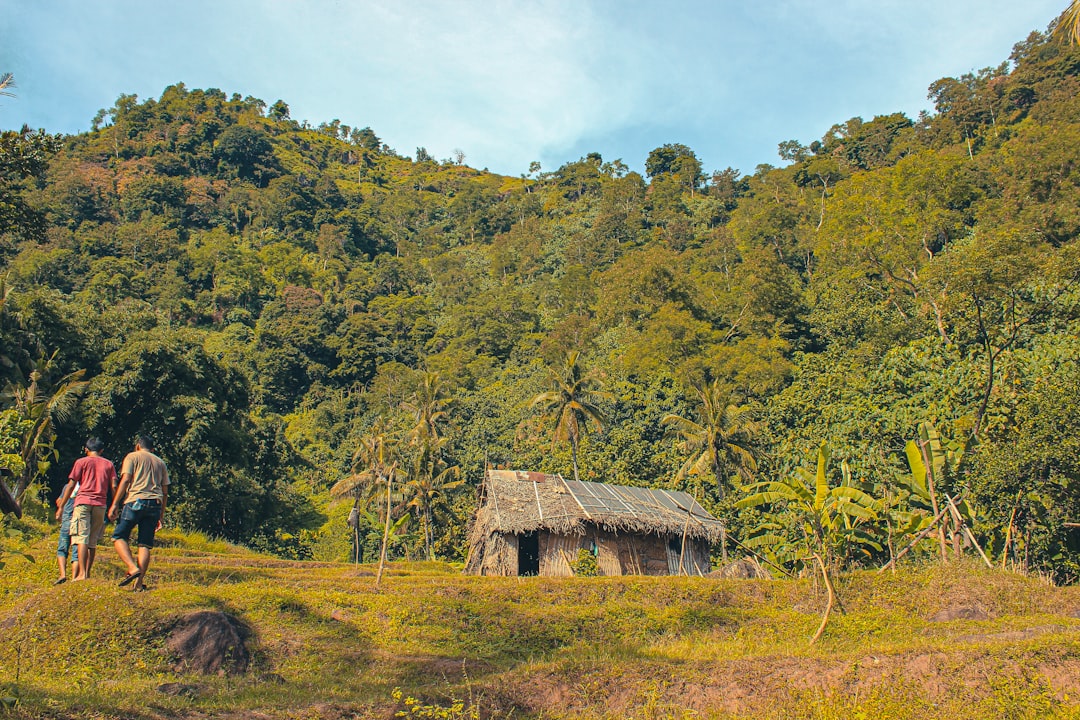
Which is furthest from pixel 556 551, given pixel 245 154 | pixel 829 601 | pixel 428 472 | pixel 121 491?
pixel 245 154

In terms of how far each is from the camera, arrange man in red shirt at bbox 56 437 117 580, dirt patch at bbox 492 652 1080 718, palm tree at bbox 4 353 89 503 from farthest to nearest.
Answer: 1. palm tree at bbox 4 353 89 503
2. man in red shirt at bbox 56 437 117 580
3. dirt patch at bbox 492 652 1080 718

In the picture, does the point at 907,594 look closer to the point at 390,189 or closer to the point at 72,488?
the point at 72,488

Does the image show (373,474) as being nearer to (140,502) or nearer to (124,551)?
(124,551)

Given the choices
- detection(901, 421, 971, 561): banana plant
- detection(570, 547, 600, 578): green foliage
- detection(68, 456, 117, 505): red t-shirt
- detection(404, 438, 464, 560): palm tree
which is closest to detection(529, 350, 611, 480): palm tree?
detection(404, 438, 464, 560): palm tree

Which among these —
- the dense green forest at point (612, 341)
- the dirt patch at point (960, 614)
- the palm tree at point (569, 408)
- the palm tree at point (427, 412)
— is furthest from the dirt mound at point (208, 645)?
the palm tree at point (427, 412)

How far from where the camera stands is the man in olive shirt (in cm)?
877

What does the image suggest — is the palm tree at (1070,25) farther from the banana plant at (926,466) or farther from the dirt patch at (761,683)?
the dirt patch at (761,683)

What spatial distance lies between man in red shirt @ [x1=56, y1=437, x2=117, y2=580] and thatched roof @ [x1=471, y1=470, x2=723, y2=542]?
42.4 ft

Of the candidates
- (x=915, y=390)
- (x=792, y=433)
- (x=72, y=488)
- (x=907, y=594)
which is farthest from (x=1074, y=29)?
(x=792, y=433)

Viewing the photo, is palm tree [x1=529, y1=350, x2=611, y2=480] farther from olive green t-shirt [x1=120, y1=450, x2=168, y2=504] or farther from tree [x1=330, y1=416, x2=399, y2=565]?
olive green t-shirt [x1=120, y1=450, x2=168, y2=504]

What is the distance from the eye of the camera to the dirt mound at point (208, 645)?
8406mm

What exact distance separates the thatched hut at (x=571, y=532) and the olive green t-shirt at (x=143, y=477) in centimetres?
1295

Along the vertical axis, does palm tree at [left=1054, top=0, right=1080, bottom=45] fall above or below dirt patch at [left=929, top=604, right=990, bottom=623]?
above

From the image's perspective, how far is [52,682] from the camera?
6.94m
